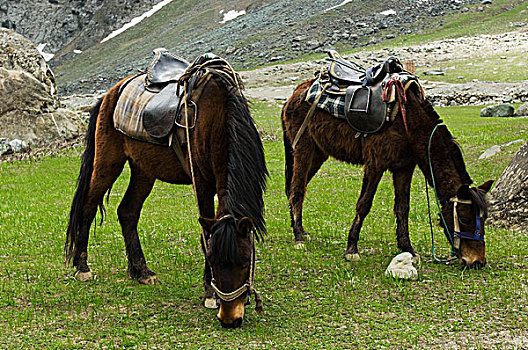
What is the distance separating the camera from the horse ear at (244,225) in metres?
4.82

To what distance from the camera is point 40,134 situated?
19.8m

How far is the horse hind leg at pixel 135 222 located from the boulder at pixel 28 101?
43.8ft

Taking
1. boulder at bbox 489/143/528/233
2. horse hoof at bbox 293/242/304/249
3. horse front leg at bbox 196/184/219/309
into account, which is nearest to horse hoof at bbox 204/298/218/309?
horse front leg at bbox 196/184/219/309

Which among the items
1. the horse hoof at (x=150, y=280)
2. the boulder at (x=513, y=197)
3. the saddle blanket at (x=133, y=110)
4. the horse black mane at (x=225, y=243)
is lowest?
the boulder at (x=513, y=197)

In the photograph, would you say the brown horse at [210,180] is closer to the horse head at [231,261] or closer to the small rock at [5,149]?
the horse head at [231,261]

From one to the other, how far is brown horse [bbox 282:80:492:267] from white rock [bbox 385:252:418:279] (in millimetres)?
640

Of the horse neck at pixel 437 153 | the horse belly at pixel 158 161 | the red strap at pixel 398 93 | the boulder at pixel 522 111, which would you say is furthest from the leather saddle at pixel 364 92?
the boulder at pixel 522 111

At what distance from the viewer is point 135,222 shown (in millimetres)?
7105

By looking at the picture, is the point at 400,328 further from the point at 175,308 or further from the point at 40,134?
the point at 40,134

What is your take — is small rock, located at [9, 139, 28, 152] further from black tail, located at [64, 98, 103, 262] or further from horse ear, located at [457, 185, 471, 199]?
horse ear, located at [457, 185, 471, 199]

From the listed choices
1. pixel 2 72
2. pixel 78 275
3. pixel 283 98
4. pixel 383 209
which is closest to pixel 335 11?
pixel 283 98

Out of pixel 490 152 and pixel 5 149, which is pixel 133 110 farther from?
pixel 5 149

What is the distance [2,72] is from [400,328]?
740 inches

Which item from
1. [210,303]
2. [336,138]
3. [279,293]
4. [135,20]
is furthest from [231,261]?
[135,20]
